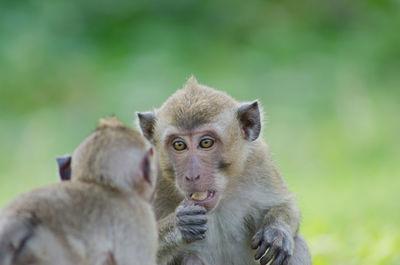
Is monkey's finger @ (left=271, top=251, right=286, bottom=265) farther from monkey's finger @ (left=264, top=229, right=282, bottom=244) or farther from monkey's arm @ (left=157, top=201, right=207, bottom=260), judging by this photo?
monkey's arm @ (left=157, top=201, right=207, bottom=260)

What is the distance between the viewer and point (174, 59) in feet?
53.8

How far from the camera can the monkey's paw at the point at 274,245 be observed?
6.73m

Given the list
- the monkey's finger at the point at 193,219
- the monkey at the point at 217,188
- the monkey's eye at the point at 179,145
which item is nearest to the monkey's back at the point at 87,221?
the monkey's finger at the point at 193,219

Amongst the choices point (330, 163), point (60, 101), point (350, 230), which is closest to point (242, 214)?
point (350, 230)

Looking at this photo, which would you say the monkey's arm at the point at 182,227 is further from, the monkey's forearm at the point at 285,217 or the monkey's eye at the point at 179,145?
the monkey's forearm at the point at 285,217

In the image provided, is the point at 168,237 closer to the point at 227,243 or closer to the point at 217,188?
the point at 217,188

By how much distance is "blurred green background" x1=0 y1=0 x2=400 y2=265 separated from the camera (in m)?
13.0

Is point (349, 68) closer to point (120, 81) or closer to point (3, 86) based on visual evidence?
point (120, 81)

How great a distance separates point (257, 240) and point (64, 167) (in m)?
1.97

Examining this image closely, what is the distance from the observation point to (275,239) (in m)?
6.75

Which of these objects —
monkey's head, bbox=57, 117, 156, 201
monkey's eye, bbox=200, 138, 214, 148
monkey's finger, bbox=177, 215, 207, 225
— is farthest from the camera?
monkey's eye, bbox=200, 138, 214, 148

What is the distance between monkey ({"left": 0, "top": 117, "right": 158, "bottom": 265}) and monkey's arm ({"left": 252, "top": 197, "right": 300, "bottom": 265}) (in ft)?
5.41

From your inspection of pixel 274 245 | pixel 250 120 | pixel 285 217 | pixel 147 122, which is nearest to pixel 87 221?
pixel 274 245

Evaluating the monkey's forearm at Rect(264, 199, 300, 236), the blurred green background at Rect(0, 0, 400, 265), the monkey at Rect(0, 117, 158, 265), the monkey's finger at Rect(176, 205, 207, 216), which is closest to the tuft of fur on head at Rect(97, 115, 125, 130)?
the monkey at Rect(0, 117, 158, 265)
